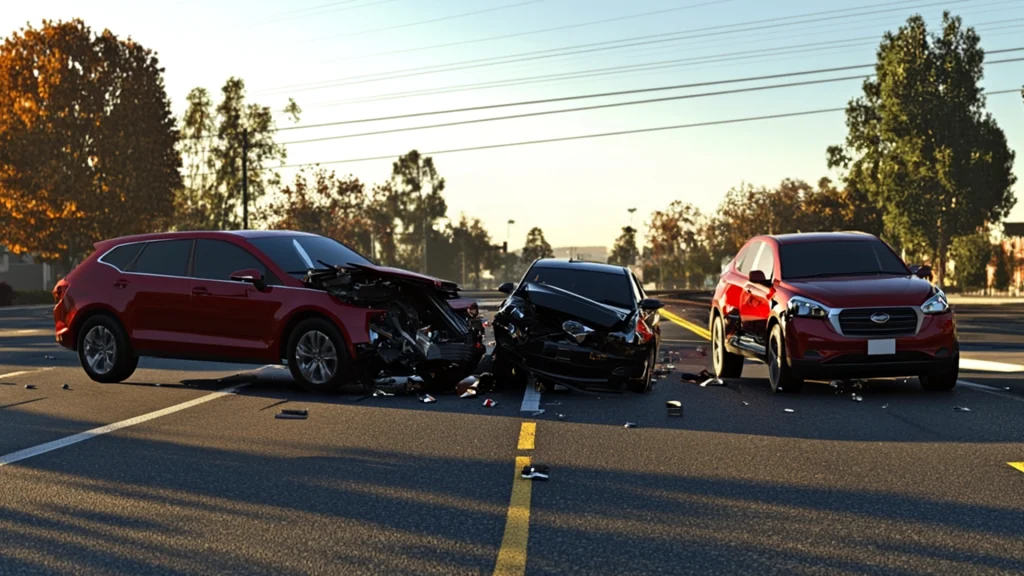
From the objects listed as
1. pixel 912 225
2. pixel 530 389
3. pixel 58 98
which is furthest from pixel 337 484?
pixel 912 225

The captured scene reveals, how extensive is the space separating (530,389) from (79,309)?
5528 mm

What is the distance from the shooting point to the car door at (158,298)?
12.8 m

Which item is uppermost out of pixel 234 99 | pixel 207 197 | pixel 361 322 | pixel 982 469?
pixel 234 99

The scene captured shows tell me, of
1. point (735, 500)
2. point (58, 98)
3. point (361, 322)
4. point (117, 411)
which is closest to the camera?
point (735, 500)

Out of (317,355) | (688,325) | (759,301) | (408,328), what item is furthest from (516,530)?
(688,325)

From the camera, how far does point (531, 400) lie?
11789 mm

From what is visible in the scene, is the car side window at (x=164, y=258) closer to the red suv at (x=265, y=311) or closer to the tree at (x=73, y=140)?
the red suv at (x=265, y=311)

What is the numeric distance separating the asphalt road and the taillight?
25.9 inches

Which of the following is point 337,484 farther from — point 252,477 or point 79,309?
point 79,309

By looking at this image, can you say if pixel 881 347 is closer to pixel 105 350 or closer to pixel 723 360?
pixel 723 360

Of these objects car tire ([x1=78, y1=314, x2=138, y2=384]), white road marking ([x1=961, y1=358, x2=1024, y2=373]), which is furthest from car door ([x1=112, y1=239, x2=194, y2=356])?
white road marking ([x1=961, y1=358, x2=1024, y2=373])

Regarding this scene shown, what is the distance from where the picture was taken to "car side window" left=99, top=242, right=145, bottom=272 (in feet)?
43.8

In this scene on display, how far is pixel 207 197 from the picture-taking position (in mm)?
73062

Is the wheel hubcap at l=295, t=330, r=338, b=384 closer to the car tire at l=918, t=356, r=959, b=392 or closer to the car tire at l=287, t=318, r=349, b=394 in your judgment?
the car tire at l=287, t=318, r=349, b=394
